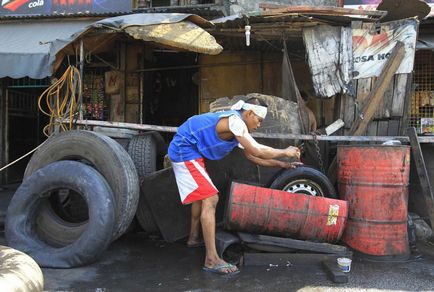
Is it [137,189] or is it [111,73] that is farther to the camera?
[111,73]

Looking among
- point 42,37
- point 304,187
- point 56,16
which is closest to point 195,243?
point 304,187

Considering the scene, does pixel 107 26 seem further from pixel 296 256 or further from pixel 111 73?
pixel 296 256

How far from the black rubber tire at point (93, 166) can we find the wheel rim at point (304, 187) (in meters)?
1.93

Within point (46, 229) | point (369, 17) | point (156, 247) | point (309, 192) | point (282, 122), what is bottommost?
point (156, 247)

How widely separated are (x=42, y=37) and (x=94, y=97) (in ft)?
5.23

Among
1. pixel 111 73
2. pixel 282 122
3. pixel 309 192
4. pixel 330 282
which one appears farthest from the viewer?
pixel 111 73

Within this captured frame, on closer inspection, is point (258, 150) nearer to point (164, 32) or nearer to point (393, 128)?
point (164, 32)

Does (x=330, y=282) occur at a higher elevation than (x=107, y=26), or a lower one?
lower

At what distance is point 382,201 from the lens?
16.3 feet

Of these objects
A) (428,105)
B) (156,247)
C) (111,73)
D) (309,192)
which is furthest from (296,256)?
(111,73)

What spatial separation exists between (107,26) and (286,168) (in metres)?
3.29

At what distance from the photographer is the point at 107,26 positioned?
6270mm

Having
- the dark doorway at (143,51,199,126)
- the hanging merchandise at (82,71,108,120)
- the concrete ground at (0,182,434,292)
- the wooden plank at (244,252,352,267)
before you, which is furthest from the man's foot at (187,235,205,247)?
the hanging merchandise at (82,71,108,120)

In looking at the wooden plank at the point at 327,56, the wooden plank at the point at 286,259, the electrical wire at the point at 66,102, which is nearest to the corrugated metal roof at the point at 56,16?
the electrical wire at the point at 66,102
